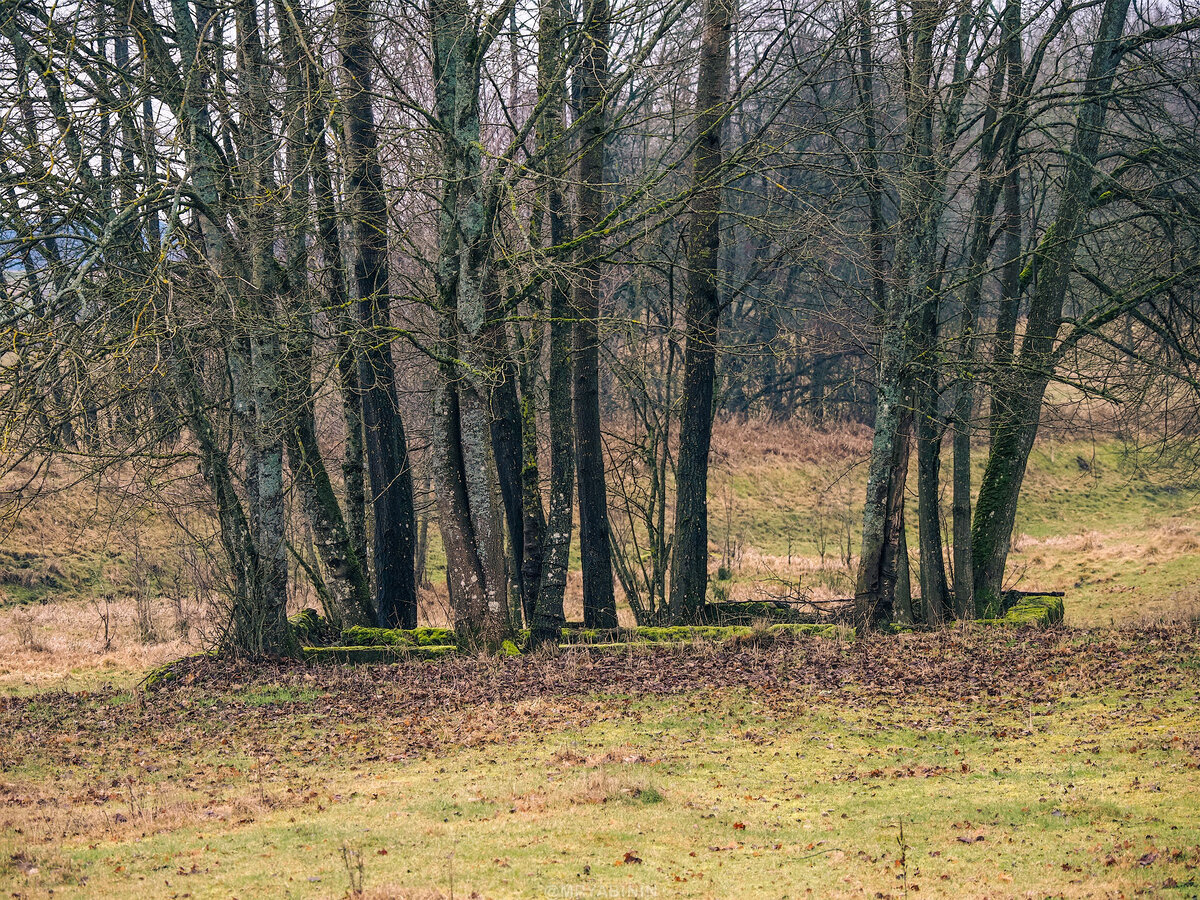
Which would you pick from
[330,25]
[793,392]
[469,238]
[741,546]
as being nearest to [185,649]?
[469,238]

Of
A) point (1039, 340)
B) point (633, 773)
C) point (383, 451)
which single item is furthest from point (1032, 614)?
point (383, 451)

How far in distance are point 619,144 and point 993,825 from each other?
82.1 ft

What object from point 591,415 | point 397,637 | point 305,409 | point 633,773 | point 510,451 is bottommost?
point 633,773

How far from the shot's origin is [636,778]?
762 cm

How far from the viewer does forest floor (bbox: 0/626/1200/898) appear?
5820 mm

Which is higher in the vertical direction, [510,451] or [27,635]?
[510,451]

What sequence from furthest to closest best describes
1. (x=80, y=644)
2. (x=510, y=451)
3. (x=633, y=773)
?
(x=80, y=644) → (x=510, y=451) → (x=633, y=773)

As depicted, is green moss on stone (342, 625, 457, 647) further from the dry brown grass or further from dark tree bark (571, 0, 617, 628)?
dark tree bark (571, 0, 617, 628)

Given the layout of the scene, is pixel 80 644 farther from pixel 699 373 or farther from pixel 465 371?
pixel 699 373

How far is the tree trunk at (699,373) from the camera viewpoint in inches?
585

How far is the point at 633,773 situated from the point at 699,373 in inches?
332

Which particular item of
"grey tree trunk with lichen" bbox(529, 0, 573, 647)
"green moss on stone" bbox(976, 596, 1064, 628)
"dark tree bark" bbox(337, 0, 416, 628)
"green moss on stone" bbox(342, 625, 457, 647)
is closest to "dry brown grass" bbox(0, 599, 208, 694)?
"green moss on stone" bbox(342, 625, 457, 647)

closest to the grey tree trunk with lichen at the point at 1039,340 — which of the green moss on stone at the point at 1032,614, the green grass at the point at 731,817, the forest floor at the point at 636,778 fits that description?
the green moss on stone at the point at 1032,614

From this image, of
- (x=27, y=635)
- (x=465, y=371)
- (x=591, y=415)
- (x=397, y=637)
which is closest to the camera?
(x=465, y=371)
